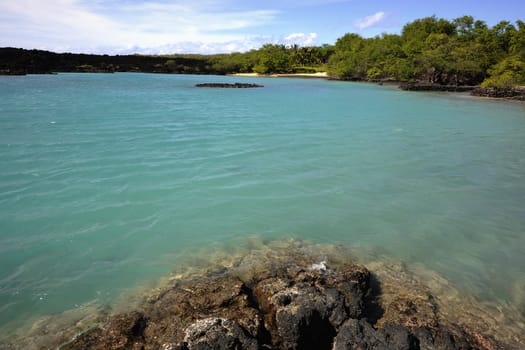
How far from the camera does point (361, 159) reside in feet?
44.4

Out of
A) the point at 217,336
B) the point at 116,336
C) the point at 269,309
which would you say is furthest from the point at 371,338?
the point at 116,336

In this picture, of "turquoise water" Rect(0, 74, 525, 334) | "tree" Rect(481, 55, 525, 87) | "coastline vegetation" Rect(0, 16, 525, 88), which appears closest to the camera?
"turquoise water" Rect(0, 74, 525, 334)

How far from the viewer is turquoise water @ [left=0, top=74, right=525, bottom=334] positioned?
631cm

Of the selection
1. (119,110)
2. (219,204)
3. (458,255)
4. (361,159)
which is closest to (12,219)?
(219,204)

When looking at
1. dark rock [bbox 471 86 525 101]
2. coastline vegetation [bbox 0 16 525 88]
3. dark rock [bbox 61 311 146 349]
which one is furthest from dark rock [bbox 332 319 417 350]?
coastline vegetation [bbox 0 16 525 88]

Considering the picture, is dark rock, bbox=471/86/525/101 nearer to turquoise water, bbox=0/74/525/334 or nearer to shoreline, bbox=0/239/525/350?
turquoise water, bbox=0/74/525/334

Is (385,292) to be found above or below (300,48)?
below

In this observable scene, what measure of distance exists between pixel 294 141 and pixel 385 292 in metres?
11.3

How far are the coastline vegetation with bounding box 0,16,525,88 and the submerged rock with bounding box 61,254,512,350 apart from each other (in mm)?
49124

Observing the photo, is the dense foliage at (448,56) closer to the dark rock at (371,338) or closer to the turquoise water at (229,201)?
the turquoise water at (229,201)

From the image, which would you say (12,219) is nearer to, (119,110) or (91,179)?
(91,179)

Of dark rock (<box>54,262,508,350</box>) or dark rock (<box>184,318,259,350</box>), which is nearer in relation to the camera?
dark rock (<box>184,318,259,350</box>)

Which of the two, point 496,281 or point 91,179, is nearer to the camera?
point 496,281

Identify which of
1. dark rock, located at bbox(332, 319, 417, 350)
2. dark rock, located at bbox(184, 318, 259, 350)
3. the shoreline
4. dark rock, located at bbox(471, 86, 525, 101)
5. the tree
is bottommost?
the shoreline
